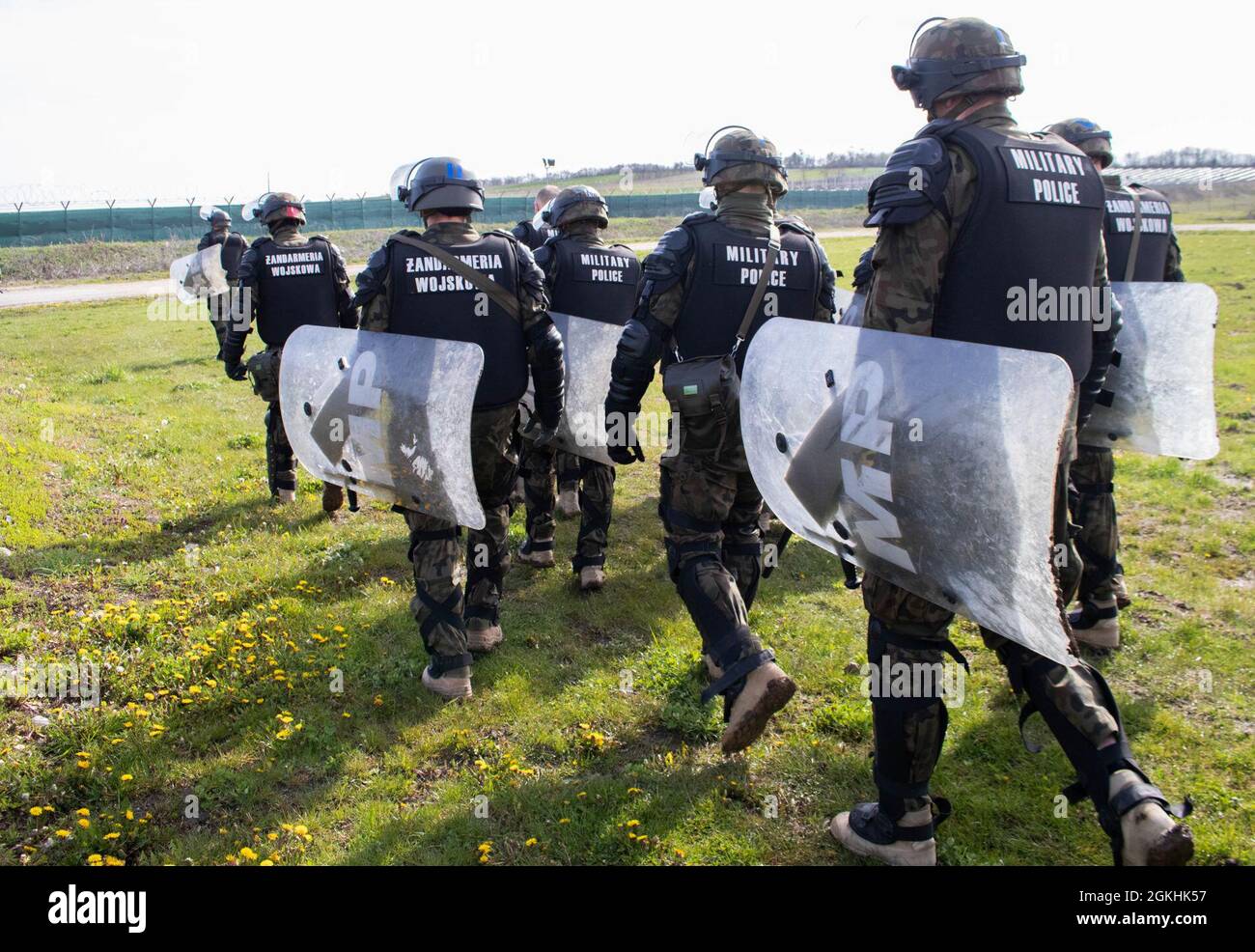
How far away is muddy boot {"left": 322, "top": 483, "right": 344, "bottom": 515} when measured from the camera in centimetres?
767

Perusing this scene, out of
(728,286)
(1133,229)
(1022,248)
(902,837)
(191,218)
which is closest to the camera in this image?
(1022,248)

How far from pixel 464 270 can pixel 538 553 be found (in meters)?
2.53

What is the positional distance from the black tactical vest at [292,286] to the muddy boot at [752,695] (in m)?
5.30

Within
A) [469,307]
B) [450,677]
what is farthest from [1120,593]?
[469,307]

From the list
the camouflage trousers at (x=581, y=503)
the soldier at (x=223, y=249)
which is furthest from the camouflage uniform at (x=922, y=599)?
the soldier at (x=223, y=249)

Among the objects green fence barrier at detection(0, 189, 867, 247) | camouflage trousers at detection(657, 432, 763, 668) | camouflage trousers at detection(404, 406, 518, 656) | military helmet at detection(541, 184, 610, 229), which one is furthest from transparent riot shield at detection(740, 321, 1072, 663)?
green fence barrier at detection(0, 189, 867, 247)

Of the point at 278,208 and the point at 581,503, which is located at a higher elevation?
the point at 278,208

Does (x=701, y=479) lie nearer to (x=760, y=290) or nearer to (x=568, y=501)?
(x=760, y=290)

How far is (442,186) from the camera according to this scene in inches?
195

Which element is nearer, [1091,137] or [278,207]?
[1091,137]

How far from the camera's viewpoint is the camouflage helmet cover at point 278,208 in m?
7.82

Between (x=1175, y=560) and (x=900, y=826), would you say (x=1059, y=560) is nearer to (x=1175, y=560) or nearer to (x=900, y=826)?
(x=900, y=826)

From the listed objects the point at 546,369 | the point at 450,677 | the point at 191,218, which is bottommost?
the point at 450,677

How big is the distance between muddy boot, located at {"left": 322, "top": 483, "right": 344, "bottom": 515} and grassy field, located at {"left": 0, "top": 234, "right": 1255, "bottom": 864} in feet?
0.96
